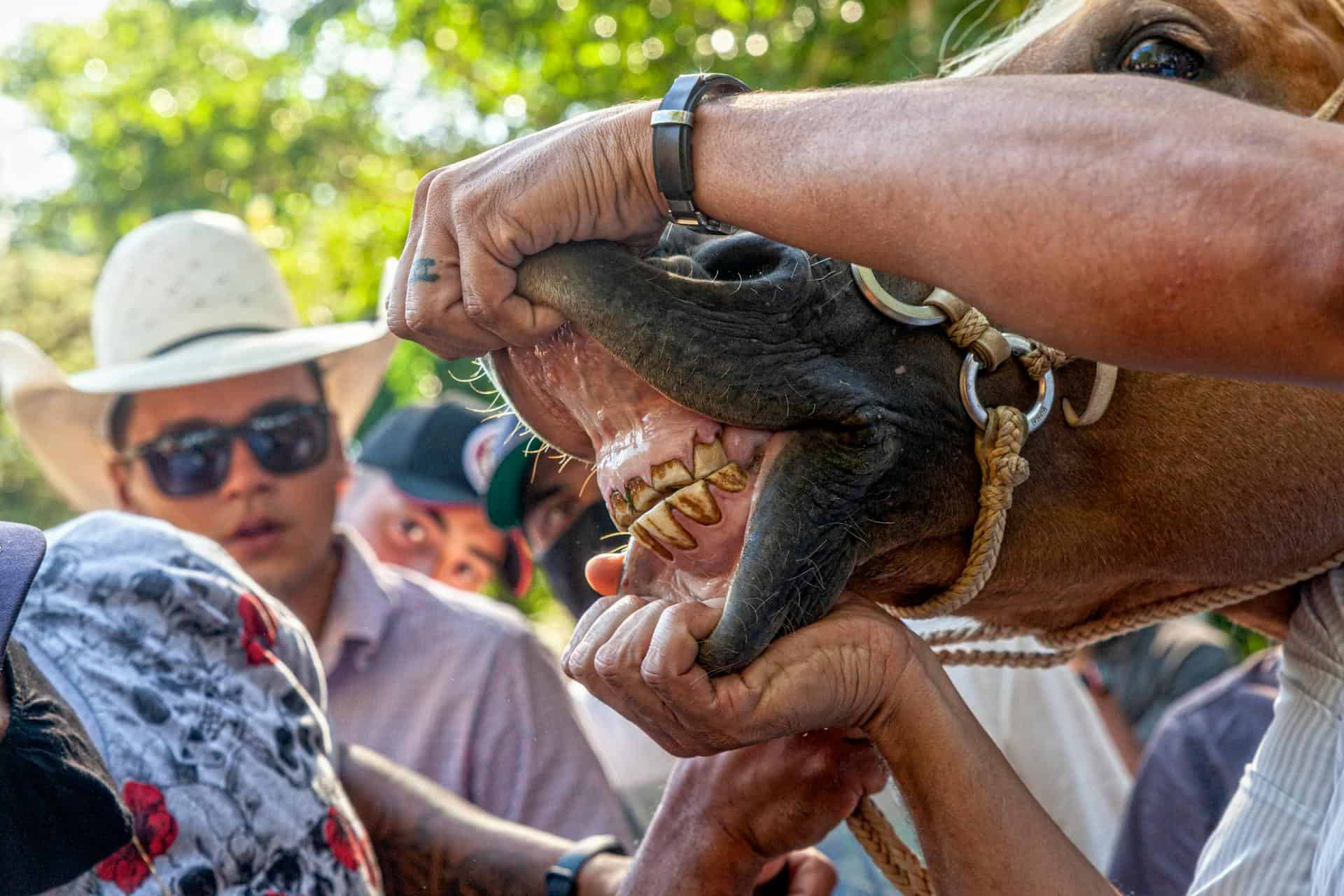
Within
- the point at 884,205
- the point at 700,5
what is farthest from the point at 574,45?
the point at 884,205

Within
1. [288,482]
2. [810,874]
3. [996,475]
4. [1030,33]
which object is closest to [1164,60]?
[1030,33]

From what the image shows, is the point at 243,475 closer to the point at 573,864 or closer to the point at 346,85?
the point at 573,864

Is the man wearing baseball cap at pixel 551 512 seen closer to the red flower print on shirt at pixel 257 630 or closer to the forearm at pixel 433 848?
the forearm at pixel 433 848

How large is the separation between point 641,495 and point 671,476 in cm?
4

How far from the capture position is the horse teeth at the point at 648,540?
140cm

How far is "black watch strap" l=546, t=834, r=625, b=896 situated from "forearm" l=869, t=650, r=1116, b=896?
0.79 meters

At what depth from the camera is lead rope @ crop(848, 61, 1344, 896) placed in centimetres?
151

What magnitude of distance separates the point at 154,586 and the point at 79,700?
0.62 ft

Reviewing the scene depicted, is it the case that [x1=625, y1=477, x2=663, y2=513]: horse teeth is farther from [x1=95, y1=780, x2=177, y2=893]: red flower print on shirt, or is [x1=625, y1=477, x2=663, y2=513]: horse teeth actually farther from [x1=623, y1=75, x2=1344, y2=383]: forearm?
[x1=95, y1=780, x2=177, y2=893]: red flower print on shirt

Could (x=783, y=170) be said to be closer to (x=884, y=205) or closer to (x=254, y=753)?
(x=884, y=205)

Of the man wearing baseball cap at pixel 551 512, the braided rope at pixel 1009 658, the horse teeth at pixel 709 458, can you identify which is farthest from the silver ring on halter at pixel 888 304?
the man wearing baseball cap at pixel 551 512

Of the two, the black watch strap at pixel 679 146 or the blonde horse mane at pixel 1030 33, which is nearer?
the black watch strap at pixel 679 146

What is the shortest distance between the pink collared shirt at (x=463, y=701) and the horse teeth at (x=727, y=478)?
69.0 inches

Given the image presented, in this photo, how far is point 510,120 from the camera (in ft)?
23.9
